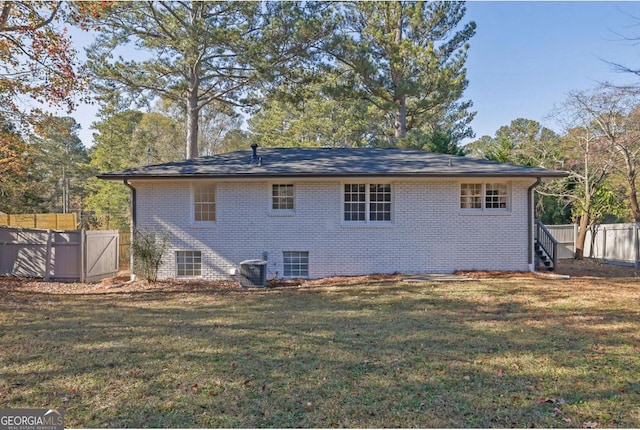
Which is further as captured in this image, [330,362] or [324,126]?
[324,126]

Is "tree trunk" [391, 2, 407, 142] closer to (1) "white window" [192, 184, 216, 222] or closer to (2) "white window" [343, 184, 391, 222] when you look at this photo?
(2) "white window" [343, 184, 391, 222]

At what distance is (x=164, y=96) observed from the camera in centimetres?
2011

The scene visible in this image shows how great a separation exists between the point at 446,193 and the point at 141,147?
92.9 ft

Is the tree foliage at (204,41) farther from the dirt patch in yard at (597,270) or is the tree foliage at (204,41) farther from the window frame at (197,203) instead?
the dirt patch in yard at (597,270)

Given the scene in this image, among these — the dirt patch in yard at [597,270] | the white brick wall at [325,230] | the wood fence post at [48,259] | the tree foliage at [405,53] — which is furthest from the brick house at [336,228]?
the tree foliage at [405,53]

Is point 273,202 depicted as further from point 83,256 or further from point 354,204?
point 83,256

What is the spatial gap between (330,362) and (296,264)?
7.29 m

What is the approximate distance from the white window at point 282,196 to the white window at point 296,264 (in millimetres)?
1445

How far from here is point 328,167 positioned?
12008 millimetres

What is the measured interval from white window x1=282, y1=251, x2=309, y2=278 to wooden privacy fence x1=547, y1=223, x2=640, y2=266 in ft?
42.5

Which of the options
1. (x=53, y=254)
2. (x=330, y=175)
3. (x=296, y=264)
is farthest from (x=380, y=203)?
(x=53, y=254)

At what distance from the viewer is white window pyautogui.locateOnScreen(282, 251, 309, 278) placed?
12.0 meters

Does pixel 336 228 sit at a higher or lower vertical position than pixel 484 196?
lower

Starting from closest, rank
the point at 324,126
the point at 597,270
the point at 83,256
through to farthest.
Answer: the point at 83,256
the point at 597,270
the point at 324,126
